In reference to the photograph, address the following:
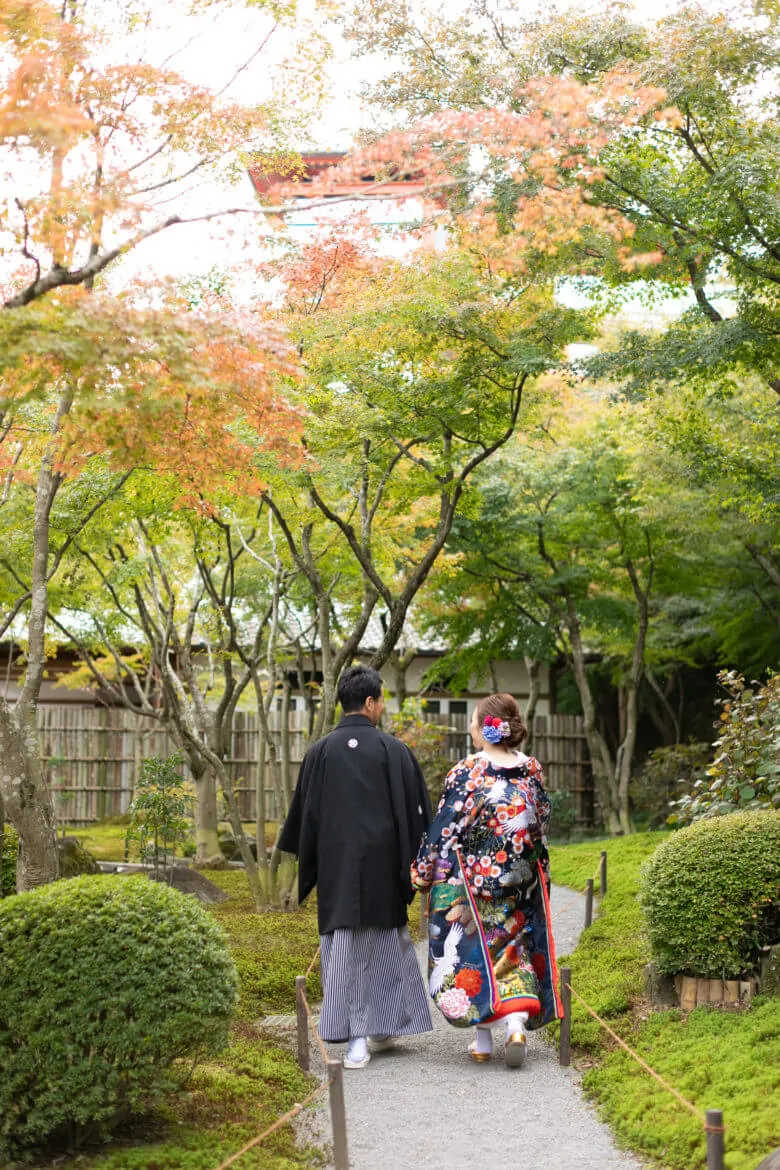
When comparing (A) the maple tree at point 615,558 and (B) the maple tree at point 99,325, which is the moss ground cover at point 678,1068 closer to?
(B) the maple tree at point 99,325

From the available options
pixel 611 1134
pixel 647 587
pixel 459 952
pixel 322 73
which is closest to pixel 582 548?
pixel 647 587

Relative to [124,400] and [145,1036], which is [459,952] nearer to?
[145,1036]

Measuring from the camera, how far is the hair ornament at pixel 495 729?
5.89 metres

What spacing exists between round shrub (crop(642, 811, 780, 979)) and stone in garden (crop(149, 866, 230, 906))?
22.2ft

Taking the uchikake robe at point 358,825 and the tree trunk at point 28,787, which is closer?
the uchikake robe at point 358,825

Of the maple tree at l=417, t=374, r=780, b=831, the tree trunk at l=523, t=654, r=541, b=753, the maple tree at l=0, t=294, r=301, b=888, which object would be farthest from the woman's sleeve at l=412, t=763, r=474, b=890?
the tree trunk at l=523, t=654, r=541, b=753

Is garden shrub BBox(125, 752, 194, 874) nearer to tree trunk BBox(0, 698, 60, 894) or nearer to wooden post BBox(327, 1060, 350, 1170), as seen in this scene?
tree trunk BBox(0, 698, 60, 894)

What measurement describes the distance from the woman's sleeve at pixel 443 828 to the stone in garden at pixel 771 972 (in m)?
1.69

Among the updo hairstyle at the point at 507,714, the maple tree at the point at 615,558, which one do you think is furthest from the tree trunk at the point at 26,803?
the maple tree at the point at 615,558

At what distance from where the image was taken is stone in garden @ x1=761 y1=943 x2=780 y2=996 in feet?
18.7

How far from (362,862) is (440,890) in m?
0.44

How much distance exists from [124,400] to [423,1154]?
10.3ft

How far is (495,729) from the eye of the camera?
232 inches

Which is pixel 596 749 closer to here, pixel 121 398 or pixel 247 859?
pixel 247 859
